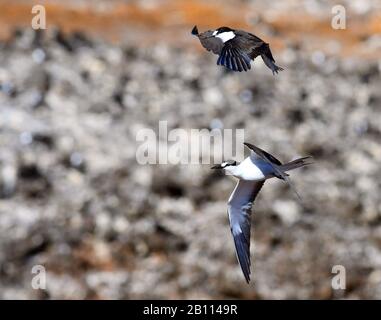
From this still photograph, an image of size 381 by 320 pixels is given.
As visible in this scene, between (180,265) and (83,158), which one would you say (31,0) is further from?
(180,265)

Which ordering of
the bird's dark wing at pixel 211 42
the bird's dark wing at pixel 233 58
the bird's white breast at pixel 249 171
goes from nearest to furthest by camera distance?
the bird's dark wing at pixel 233 58
the bird's dark wing at pixel 211 42
the bird's white breast at pixel 249 171

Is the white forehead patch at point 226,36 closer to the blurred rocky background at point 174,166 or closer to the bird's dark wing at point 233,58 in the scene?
the bird's dark wing at point 233,58

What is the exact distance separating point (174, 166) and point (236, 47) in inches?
A: 310

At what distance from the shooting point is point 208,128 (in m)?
11.3

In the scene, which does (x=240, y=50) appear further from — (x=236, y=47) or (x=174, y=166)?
(x=174, y=166)

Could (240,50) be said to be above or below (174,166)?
below

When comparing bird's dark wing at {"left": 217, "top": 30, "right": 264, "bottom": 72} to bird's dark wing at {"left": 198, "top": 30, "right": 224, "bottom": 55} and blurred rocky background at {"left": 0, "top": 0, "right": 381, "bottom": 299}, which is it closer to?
bird's dark wing at {"left": 198, "top": 30, "right": 224, "bottom": 55}

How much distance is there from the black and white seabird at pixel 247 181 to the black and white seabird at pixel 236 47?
25 cm

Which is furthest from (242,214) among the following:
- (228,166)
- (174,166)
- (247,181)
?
(174,166)

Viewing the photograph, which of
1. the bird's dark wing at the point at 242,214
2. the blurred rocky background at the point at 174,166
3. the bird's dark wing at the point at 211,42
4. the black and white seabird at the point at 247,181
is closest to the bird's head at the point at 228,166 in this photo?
the black and white seabird at the point at 247,181

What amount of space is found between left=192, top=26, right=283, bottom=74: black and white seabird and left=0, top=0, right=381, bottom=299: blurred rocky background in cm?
705

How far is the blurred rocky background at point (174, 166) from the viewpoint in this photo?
10.4m

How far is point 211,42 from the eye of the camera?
3197 mm

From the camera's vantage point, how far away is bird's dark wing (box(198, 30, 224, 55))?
3.13 meters
